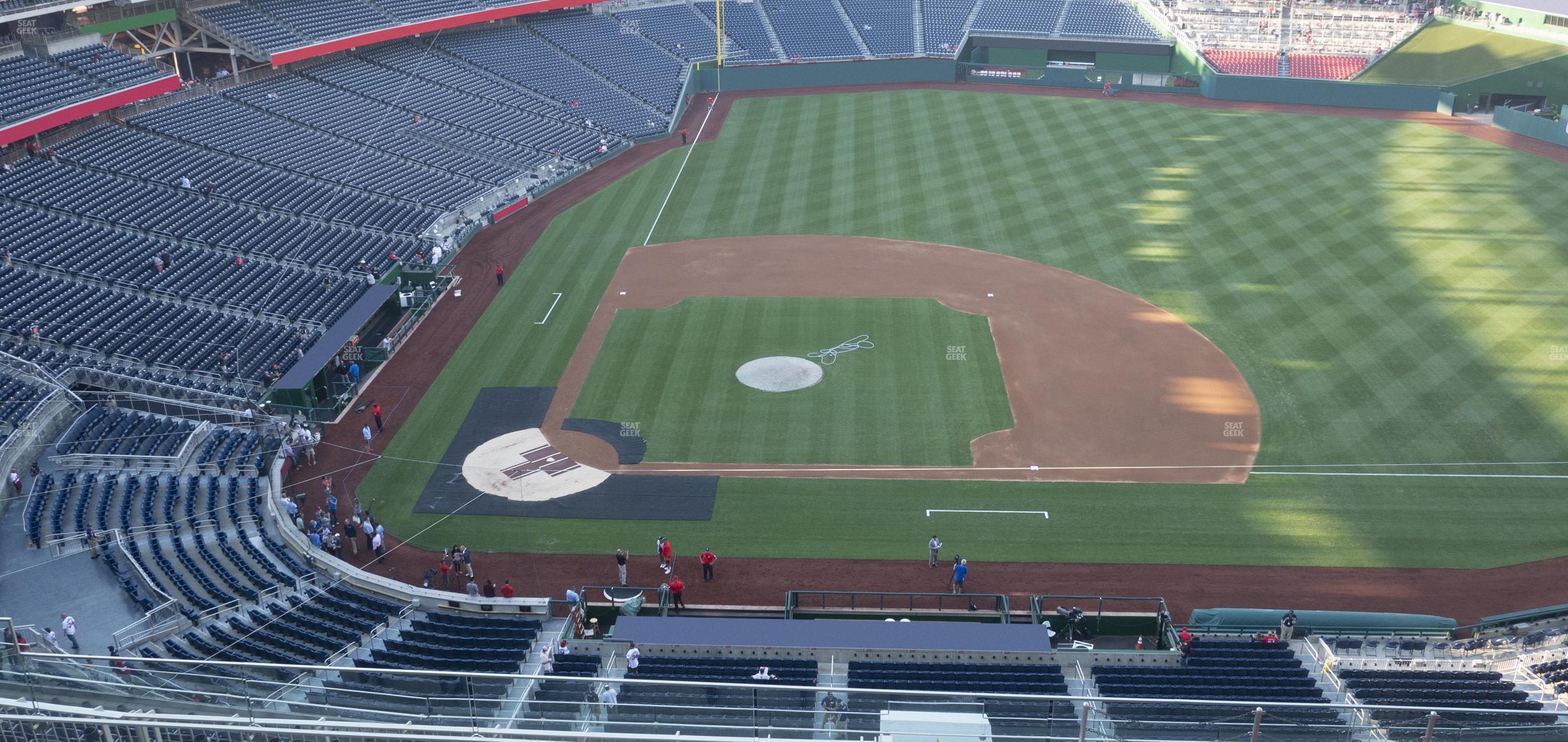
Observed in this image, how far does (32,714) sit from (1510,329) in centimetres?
3693

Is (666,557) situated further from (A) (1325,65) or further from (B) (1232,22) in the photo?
(B) (1232,22)

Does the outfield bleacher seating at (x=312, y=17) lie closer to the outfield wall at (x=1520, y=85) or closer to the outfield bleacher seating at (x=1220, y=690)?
the outfield bleacher seating at (x=1220, y=690)

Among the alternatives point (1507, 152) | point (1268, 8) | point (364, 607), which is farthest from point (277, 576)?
point (1268, 8)

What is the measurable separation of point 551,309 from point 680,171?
15.9m

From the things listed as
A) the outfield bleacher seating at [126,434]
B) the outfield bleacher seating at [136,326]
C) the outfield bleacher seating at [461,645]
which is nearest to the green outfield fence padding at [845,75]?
the outfield bleacher seating at [136,326]

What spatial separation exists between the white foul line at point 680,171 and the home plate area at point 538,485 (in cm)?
1521

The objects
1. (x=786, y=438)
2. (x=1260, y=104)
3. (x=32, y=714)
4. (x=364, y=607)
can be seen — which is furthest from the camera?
(x=1260, y=104)

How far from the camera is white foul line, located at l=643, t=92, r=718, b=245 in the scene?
145 ft

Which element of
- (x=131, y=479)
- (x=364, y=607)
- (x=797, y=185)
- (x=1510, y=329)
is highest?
(x=797, y=185)

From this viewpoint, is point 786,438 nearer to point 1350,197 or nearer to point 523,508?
point 523,508

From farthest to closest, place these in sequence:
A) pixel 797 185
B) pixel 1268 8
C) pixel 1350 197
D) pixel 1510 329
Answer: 1. pixel 1268 8
2. pixel 797 185
3. pixel 1350 197
4. pixel 1510 329

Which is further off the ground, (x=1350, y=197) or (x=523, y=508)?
(x=1350, y=197)

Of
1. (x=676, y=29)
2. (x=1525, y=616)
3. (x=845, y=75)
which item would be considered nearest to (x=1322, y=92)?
(x=845, y=75)

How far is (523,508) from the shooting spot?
26.5 m
